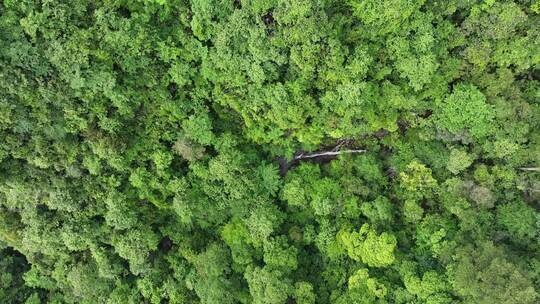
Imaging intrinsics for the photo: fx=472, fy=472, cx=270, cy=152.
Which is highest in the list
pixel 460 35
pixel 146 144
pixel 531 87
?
pixel 460 35

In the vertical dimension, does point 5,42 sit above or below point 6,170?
above

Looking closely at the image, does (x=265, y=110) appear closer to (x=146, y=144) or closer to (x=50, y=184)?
(x=146, y=144)

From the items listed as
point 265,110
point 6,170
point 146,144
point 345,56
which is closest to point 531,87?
point 345,56

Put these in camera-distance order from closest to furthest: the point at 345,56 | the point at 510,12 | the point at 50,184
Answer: the point at 510,12 < the point at 345,56 < the point at 50,184

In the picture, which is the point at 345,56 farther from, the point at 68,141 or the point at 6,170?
the point at 6,170

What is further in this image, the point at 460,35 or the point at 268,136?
the point at 268,136

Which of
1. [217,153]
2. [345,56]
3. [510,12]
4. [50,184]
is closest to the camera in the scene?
[510,12]

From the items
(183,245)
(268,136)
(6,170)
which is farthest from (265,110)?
(6,170)
